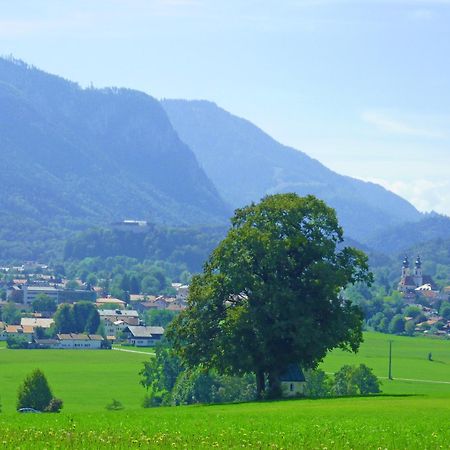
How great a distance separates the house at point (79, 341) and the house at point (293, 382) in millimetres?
96058

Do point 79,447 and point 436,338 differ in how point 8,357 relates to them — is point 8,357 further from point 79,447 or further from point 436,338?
point 79,447

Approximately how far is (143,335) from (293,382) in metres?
111

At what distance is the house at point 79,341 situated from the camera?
156500mm

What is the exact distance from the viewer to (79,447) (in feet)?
103

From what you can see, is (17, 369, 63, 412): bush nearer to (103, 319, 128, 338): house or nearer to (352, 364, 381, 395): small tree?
(352, 364, 381, 395): small tree

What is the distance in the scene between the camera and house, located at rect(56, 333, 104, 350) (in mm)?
156500

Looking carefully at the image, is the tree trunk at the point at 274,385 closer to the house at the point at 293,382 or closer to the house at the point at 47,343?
the house at the point at 293,382

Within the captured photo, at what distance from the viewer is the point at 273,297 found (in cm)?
5550

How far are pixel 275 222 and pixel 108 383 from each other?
4741 centimetres

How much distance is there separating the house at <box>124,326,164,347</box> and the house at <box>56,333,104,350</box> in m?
5.90

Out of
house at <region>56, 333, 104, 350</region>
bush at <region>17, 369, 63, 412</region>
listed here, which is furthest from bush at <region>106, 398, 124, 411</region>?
house at <region>56, 333, 104, 350</region>

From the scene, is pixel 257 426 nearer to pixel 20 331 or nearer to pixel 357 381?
pixel 357 381

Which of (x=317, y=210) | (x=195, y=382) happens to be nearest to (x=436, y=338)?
(x=195, y=382)

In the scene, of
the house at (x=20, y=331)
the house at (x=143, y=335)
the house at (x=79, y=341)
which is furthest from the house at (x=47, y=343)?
the house at (x=143, y=335)
